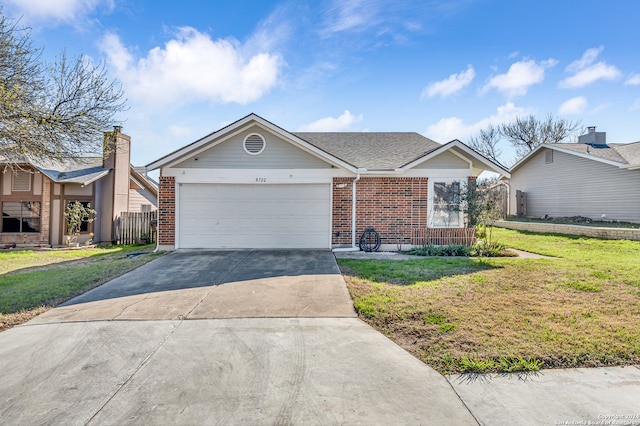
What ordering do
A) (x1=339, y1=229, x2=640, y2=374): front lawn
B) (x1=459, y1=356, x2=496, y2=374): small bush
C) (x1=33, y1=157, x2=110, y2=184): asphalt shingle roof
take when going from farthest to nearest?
(x1=33, y1=157, x2=110, y2=184): asphalt shingle roof < (x1=339, y1=229, x2=640, y2=374): front lawn < (x1=459, y1=356, x2=496, y2=374): small bush

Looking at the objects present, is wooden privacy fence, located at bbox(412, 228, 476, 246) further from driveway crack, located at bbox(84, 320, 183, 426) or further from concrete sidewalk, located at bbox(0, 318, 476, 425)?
driveway crack, located at bbox(84, 320, 183, 426)

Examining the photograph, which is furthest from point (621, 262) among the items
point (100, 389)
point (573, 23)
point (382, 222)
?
point (100, 389)

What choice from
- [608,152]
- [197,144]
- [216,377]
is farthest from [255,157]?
[608,152]

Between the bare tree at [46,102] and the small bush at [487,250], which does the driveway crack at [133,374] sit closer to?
the bare tree at [46,102]

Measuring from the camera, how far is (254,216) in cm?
1038

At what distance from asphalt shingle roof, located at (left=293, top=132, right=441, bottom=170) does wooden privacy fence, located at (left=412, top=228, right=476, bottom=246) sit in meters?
2.37

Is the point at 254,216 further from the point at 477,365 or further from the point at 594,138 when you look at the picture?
the point at 594,138

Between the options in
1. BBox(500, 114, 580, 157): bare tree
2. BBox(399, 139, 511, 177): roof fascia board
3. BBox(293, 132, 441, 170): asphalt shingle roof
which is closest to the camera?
BBox(399, 139, 511, 177): roof fascia board

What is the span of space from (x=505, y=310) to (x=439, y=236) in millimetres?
5801

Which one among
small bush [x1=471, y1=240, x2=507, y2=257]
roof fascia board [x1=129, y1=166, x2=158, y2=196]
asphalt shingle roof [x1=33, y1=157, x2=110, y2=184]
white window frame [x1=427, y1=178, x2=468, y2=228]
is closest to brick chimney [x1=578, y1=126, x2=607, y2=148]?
white window frame [x1=427, y1=178, x2=468, y2=228]

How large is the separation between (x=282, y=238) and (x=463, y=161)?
21.3 ft

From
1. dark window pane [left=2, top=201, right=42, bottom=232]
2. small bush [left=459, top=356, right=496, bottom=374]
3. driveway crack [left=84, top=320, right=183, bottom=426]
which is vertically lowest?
driveway crack [left=84, top=320, right=183, bottom=426]

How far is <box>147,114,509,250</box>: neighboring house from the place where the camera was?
1019 cm

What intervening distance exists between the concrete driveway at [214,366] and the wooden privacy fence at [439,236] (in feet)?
18.5
